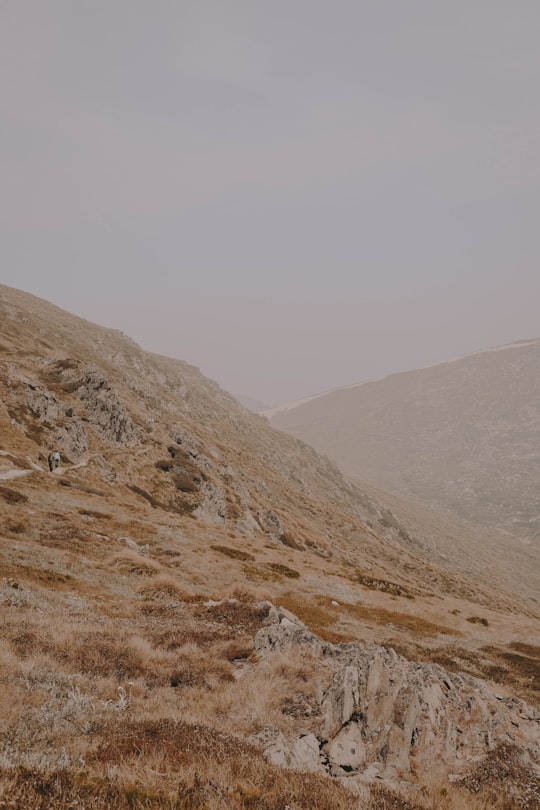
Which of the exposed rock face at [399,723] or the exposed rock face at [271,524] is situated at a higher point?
the exposed rock face at [399,723]

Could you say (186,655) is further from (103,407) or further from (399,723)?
(103,407)

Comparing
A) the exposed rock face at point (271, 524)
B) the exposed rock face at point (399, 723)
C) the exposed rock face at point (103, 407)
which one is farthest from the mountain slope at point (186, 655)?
the exposed rock face at point (271, 524)

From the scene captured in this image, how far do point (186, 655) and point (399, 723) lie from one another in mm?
7103

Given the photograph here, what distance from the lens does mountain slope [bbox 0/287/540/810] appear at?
7680 mm

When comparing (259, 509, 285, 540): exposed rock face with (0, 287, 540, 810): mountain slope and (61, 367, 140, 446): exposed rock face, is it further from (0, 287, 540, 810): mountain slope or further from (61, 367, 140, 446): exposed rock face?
(61, 367, 140, 446): exposed rock face

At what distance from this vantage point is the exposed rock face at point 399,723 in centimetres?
1038

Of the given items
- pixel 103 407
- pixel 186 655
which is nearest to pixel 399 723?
pixel 186 655

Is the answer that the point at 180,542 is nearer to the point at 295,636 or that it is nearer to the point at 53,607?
the point at 53,607

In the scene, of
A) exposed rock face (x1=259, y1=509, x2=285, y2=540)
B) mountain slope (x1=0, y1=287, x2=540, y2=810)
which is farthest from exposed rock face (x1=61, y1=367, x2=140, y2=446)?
exposed rock face (x1=259, y1=509, x2=285, y2=540)

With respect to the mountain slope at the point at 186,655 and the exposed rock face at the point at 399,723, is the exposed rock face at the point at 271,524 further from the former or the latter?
the exposed rock face at the point at 399,723

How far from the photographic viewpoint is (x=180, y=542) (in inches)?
1599

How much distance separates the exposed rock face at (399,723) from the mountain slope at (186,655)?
2.6 inches

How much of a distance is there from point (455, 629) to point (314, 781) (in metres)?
35.4

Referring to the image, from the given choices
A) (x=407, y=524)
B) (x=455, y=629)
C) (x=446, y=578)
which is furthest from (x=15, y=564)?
(x=407, y=524)
